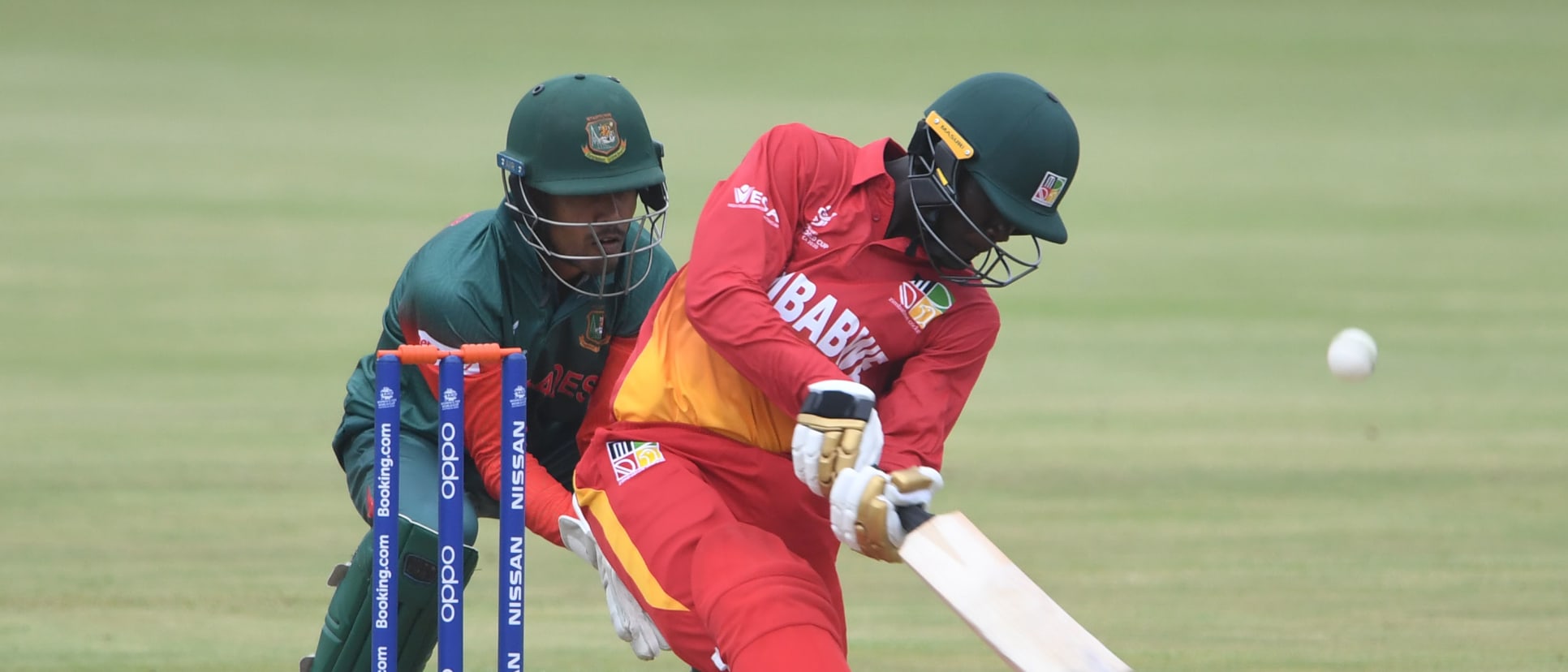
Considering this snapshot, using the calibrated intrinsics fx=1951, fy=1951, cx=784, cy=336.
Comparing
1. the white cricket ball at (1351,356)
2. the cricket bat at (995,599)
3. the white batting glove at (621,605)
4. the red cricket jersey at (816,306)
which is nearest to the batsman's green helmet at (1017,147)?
the red cricket jersey at (816,306)

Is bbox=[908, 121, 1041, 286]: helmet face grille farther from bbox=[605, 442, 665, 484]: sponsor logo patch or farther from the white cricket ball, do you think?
the white cricket ball

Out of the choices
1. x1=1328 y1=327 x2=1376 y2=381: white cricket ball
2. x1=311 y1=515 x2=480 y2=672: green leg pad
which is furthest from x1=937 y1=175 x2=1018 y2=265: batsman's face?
x1=1328 y1=327 x2=1376 y2=381: white cricket ball

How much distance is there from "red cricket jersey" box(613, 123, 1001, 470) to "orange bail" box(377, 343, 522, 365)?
1.13 ft

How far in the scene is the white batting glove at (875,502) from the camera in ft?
10.0

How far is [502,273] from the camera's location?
158 inches

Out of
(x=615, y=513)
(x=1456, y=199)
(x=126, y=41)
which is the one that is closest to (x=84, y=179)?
(x=126, y=41)

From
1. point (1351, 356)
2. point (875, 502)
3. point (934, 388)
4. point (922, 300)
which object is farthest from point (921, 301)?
point (1351, 356)

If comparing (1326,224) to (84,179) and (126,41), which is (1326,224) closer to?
(84,179)

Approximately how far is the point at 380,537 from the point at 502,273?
37.3 inches

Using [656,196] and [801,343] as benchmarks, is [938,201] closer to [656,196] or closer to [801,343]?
[801,343]

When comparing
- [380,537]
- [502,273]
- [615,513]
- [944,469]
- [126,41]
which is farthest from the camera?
[126,41]

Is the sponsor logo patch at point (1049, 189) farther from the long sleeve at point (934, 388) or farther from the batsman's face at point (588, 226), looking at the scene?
the batsman's face at point (588, 226)

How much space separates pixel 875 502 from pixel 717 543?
1.06ft

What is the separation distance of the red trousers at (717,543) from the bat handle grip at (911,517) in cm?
20
